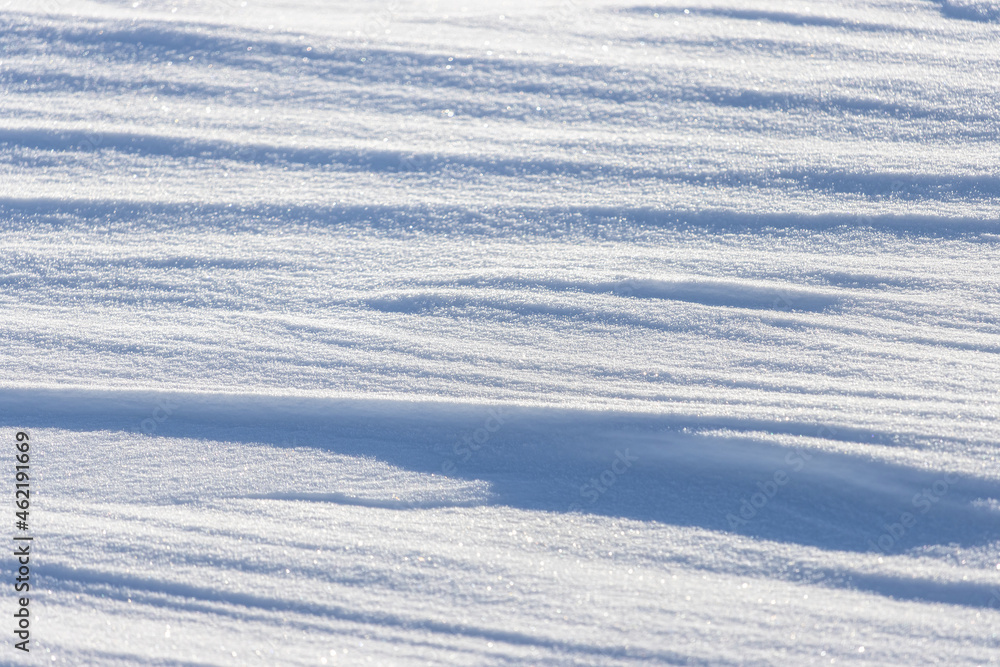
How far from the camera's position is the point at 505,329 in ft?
5.41

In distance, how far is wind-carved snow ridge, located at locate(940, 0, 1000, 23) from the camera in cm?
222

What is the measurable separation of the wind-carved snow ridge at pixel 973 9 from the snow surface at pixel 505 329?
0.05ft

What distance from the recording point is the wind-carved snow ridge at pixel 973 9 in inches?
87.3

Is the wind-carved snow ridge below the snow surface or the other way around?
the other way around

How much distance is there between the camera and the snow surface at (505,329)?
1.30 m

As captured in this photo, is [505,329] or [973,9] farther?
[973,9]

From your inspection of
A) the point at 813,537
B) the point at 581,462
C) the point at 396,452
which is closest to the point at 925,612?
the point at 813,537

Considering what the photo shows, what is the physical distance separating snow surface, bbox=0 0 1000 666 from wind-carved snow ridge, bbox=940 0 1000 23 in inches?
0.6

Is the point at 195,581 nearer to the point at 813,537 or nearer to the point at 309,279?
the point at 309,279

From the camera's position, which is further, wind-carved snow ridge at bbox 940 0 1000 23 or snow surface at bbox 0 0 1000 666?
wind-carved snow ridge at bbox 940 0 1000 23

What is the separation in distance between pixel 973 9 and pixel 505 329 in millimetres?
1908

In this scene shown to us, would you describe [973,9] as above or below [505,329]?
above

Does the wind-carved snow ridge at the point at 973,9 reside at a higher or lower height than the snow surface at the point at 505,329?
higher

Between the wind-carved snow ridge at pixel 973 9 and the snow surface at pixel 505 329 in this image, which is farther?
the wind-carved snow ridge at pixel 973 9
